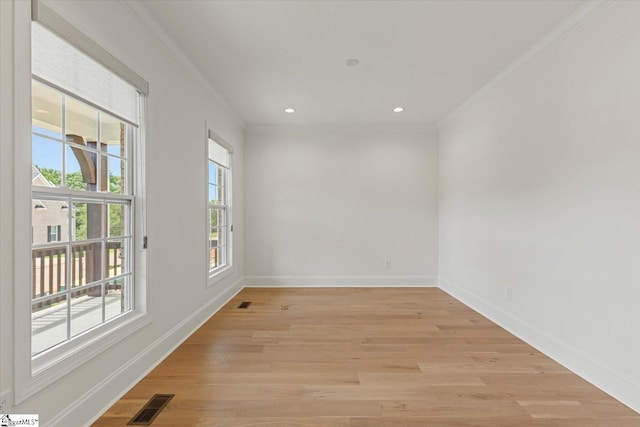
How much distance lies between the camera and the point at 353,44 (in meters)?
2.65

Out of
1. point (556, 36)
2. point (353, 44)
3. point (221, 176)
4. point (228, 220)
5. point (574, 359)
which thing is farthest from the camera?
point (228, 220)

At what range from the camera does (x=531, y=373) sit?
7.55 ft

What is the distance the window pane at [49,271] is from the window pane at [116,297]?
1.29ft

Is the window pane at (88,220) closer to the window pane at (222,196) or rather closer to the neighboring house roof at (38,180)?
the neighboring house roof at (38,180)

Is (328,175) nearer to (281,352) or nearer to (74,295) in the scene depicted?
(281,352)

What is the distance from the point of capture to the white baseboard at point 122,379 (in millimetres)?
1637

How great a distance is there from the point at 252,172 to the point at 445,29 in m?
3.49

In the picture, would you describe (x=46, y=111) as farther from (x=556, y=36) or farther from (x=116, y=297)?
(x=556, y=36)

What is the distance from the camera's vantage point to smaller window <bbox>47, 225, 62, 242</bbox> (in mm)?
1612

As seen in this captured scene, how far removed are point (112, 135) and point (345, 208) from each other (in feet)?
11.6

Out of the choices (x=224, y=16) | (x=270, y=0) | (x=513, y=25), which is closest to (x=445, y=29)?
(x=513, y=25)

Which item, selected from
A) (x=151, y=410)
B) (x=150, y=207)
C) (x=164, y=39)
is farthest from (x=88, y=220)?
(x=164, y=39)

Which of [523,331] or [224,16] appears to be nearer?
[224,16]

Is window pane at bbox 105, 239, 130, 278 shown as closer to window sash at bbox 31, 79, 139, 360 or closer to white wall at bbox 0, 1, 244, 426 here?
window sash at bbox 31, 79, 139, 360
